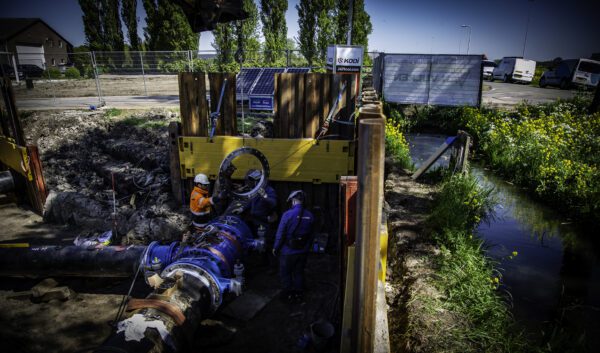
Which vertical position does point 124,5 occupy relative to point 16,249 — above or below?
above

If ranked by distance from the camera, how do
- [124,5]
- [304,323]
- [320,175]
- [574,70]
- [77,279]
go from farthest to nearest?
[124,5] < [574,70] < [320,175] < [77,279] < [304,323]

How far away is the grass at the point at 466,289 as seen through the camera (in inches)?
136

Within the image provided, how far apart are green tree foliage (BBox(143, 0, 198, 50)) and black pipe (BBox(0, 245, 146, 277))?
106 feet

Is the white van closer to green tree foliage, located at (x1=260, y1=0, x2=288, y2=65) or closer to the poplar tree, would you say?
the poplar tree

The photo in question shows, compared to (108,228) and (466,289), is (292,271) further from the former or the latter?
(108,228)

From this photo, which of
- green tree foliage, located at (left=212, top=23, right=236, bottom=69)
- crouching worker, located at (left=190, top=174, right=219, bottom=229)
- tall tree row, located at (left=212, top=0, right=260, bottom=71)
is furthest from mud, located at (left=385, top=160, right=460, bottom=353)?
tall tree row, located at (left=212, top=0, right=260, bottom=71)

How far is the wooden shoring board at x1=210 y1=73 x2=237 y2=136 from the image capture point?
6562mm

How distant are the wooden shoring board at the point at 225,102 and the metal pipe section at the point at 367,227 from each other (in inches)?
195

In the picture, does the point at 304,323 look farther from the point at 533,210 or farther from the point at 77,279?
the point at 533,210

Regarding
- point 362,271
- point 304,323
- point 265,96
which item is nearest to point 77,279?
point 304,323

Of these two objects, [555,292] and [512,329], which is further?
[555,292]

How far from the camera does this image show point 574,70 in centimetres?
2605

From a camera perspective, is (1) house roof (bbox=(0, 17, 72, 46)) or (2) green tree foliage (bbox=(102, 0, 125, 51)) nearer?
(2) green tree foliage (bbox=(102, 0, 125, 51))

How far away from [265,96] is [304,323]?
9282 mm
